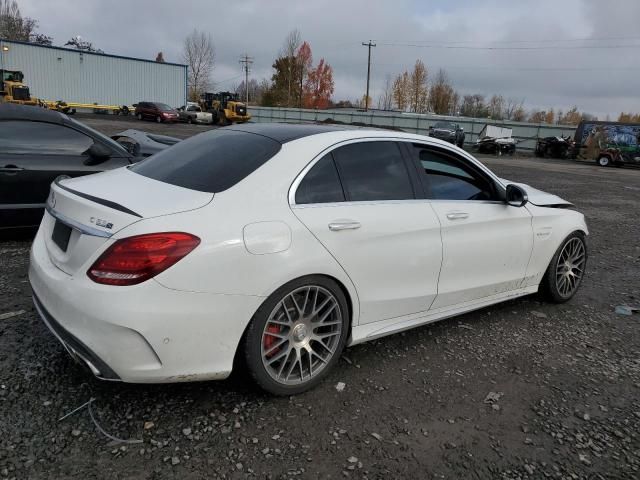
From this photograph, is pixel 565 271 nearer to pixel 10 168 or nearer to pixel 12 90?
pixel 10 168

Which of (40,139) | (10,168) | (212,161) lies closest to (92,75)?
(40,139)

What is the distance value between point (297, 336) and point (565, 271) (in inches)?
116

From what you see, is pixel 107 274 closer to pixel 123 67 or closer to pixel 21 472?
pixel 21 472

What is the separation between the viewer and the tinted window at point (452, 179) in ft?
11.7

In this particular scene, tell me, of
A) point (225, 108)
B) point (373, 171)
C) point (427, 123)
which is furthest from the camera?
point (427, 123)

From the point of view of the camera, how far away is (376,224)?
3.04 meters

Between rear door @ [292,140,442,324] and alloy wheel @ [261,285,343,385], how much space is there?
207 millimetres

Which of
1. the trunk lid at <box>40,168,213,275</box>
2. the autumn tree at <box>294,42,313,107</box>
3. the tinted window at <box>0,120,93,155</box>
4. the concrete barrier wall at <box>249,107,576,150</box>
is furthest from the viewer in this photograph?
the autumn tree at <box>294,42,313,107</box>

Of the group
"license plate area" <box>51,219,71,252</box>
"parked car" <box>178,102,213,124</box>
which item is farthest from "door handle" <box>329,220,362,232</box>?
"parked car" <box>178,102,213,124</box>

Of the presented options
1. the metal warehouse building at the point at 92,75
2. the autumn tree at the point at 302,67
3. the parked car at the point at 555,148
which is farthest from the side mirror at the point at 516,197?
the autumn tree at the point at 302,67

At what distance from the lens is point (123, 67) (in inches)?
1932

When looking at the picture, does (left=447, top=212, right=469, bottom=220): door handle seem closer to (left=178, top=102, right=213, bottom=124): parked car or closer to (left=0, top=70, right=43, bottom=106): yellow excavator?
(left=0, top=70, right=43, bottom=106): yellow excavator

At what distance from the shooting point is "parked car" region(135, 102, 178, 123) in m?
39.0

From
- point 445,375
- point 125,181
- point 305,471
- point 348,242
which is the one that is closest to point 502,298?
point 445,375
